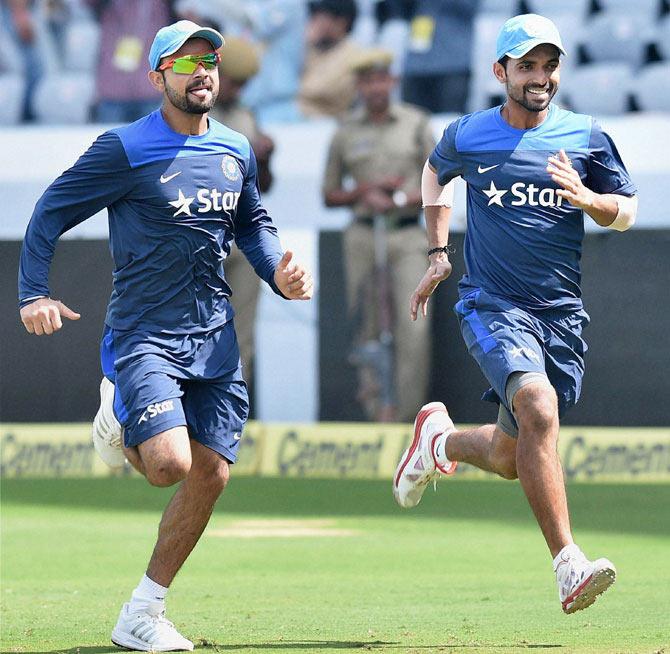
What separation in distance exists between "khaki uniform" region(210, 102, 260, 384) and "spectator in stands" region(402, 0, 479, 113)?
182 centimetres

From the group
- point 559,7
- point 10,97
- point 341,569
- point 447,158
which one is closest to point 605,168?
point 447,158

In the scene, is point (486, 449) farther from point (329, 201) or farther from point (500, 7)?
point (500, 7)

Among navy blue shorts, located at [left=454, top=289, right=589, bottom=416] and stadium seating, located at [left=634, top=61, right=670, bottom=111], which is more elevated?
navy blue shorts, located at [left=454, top=289, right=589, bottom=416]

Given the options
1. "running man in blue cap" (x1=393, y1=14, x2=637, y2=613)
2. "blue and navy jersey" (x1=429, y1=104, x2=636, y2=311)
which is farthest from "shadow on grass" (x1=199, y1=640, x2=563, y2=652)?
"blue and navy jersey" (x1=429, y1=104, x2=636, y2=311)

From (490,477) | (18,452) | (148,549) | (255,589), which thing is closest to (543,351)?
(255,589)

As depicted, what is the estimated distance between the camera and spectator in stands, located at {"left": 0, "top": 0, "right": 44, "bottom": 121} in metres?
17.6

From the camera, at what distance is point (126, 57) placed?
17.0m

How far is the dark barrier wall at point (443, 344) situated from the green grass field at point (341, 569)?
1642 mm

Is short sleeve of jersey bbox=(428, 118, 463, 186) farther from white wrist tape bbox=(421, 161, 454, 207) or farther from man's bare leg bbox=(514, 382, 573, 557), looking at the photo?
man's bare leg bbox=(514, 382, 573, 557)

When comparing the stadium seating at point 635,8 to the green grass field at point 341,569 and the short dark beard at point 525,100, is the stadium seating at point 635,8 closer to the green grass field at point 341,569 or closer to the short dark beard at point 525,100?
the green grass field at point 341,569

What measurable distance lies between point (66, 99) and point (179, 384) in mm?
11361

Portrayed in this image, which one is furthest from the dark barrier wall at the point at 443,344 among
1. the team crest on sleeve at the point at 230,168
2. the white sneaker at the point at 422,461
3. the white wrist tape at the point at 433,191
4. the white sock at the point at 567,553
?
the white sock at the point at 567,553

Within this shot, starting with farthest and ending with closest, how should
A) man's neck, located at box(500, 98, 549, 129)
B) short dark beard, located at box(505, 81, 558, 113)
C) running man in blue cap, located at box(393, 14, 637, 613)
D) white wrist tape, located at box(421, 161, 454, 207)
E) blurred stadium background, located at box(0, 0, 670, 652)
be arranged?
blurred stadium background, located at box(0, 0, 670, 652) < white wrist tape, located at box(421, 161, 454, 207) < man's neck, located at box(500, 98, 549, 129) < short dark beard, located at box(505, 81, 558, 113) < running man in blue cap, located at box(393, 14, 637, 613)

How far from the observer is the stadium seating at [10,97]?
56.8 ft
